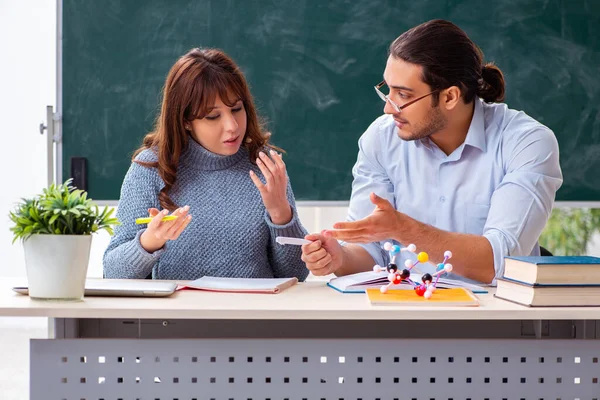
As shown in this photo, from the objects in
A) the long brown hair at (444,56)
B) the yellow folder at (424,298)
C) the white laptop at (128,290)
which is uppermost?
the long brown hair at (444,56)

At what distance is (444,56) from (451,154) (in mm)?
291

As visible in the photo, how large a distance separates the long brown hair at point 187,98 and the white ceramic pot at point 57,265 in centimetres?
70

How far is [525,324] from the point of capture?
5.55ft

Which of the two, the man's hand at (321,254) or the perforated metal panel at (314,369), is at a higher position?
the man's hand at (321,254)

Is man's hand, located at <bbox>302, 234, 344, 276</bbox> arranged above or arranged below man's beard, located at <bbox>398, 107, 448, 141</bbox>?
below

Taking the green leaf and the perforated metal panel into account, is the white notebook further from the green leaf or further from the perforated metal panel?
the green leaf

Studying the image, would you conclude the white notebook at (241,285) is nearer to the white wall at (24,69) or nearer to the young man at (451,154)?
the young man at (451,154)

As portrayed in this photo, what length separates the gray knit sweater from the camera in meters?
2.14

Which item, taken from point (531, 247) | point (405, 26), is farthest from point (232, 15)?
point (531, 247)

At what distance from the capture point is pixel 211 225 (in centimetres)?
218

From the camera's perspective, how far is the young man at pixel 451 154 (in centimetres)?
208

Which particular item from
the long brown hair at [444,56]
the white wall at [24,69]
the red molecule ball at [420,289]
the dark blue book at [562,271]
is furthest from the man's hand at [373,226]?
the white wall at [24,69]

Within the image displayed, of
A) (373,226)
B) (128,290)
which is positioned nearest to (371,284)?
(373,226)

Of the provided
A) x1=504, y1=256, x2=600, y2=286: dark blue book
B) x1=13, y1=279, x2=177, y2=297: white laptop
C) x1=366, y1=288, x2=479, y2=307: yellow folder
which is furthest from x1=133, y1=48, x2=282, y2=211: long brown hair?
x1=504, y1=256, x2=600, y2=286: dark blue book
